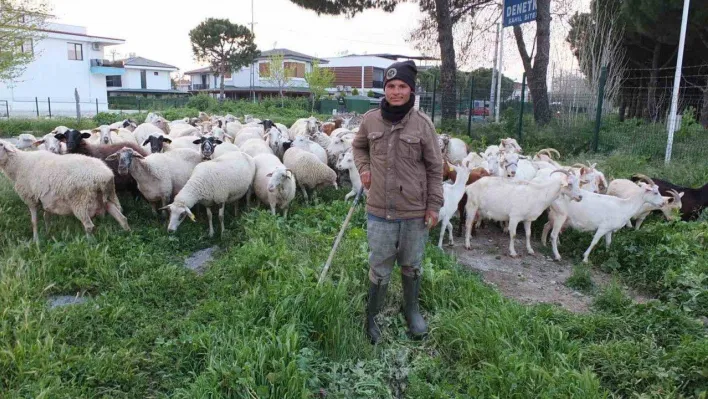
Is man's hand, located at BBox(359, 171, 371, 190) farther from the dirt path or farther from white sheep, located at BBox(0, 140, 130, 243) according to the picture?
white sheep, located at BBox(0, 140, 130, 243)

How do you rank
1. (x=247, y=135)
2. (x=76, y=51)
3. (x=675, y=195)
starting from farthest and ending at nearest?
(x=76, y=51) < (x=247, y=135) < (x=675, y=195)

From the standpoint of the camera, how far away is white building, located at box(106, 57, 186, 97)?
5169 cm

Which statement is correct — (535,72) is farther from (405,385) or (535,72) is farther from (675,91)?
(405,385)

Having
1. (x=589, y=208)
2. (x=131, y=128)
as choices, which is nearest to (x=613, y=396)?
(x=589, y=208)

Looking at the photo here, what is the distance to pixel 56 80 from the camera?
4053cm

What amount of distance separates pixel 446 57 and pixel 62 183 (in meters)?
13.3

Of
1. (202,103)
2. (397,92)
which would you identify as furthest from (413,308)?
(202,103)

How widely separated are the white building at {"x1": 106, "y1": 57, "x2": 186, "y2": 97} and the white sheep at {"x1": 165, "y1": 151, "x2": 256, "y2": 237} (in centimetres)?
4893

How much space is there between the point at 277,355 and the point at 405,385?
0.95 metres

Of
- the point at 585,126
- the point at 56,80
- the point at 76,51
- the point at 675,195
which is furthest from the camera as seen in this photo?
the point at 76,51

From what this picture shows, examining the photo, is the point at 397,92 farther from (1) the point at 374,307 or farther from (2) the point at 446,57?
(2) the point at 446,57

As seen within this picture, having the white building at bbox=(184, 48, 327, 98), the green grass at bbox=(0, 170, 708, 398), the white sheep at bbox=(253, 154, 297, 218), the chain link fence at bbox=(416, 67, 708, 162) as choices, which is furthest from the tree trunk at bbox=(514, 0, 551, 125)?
the white building at bbox=(184, 48, 327, 98)

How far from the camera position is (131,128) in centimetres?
1304

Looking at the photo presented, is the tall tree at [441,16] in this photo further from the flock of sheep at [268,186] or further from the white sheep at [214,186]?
the white sheep at [214,186]
